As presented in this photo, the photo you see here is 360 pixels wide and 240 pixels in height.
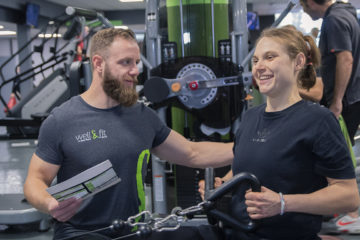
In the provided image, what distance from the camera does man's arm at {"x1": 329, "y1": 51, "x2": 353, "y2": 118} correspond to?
2738 millimetres

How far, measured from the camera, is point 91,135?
5.57 ft

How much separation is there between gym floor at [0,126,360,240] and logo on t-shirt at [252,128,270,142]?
1554 mm

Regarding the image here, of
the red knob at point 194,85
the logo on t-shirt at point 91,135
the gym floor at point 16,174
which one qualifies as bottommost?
the gym floor at point 16,174

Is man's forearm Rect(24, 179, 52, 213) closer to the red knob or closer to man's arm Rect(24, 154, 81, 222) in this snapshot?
man's arm Rect(24, 154, 81, 222)

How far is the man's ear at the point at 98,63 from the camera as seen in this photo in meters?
1.76

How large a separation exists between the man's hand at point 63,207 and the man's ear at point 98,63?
623 mm

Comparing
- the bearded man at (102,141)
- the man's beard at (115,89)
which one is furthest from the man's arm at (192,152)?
the man's beard at (115,89)

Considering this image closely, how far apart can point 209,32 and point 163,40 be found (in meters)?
0.37

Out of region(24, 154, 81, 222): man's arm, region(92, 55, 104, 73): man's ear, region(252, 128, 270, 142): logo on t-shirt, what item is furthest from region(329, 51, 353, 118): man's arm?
region(24, 154, 81, 222): man's arm

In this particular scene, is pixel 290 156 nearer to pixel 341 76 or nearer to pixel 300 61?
pixel 300 61

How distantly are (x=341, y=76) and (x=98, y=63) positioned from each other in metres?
1.83

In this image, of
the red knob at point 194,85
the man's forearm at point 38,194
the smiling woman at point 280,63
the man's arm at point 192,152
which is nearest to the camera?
the smiling woman at point 280,63

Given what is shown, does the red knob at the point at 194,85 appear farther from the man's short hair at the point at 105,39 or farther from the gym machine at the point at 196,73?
the man's short hair at the point at 105,39

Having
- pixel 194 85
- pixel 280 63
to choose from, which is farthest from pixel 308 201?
pixel 194 85
